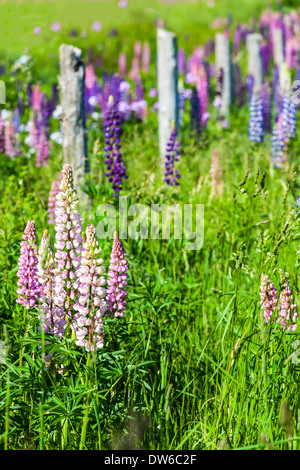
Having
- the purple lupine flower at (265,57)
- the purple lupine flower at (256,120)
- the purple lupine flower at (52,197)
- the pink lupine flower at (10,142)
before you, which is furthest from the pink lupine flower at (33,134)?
the purple lupine flower at (265,57)

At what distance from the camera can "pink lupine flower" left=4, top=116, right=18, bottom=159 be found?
20.2ft

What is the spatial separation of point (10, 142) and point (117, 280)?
4404mm

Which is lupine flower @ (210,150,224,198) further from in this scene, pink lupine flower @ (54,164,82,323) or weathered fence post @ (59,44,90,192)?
pink lupine flower @ (54,164,82,323)

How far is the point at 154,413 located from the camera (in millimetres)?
2121

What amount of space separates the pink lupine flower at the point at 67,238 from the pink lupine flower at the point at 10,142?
4370 mm

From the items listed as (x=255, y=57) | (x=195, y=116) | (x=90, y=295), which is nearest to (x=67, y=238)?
(x=90, y=295)

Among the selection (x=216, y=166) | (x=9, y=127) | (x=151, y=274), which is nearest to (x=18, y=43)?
(x=9, y=127)

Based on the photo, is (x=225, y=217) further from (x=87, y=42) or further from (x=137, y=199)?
(x=87, y=42)

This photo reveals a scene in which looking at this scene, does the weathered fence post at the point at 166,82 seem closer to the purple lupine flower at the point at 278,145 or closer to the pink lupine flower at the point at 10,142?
the purple lupine flower at the point at 278,145
